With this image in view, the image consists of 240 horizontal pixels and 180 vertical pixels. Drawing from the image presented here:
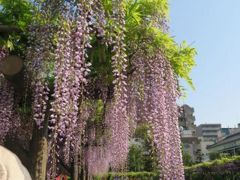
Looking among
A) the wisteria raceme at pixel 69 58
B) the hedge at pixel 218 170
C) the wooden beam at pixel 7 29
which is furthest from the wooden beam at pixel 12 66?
the hedge at pixel 218 170

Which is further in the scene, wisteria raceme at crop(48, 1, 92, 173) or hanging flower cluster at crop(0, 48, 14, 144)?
hanging flower cluster at crop(0, 48, 14, 144)

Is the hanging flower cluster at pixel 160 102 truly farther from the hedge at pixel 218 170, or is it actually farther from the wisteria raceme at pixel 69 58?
the hedge at pixel 218 170

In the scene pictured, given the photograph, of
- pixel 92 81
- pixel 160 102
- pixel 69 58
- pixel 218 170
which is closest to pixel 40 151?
pixel 92 81

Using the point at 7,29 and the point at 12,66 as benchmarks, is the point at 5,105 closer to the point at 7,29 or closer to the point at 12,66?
the point at 12,66

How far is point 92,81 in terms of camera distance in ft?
31.0

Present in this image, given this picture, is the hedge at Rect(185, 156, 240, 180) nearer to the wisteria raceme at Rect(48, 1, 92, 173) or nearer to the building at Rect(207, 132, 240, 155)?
the wisteria raceme at Rect(48, 1, 92, 173)

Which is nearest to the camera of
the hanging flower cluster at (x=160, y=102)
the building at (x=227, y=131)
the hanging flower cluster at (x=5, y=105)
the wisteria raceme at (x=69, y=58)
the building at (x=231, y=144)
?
the wisteria raceme at (x=69, y=58)

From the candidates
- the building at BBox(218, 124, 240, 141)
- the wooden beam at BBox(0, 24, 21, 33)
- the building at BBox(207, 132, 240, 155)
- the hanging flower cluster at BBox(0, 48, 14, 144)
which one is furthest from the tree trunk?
the building at BBox(218, 124, 240, 141)

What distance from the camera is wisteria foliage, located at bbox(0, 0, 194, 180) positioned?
686 centimetres

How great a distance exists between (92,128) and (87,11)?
7.07 metres

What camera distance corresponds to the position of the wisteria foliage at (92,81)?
22.5 feet

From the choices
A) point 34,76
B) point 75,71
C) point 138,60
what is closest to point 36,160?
point 34,76

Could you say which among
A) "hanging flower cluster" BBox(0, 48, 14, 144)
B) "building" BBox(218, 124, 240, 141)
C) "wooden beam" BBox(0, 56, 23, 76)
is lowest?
"hanging flower cluster" BBox(0, 48, 14, 144)

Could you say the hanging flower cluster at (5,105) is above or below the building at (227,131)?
below
